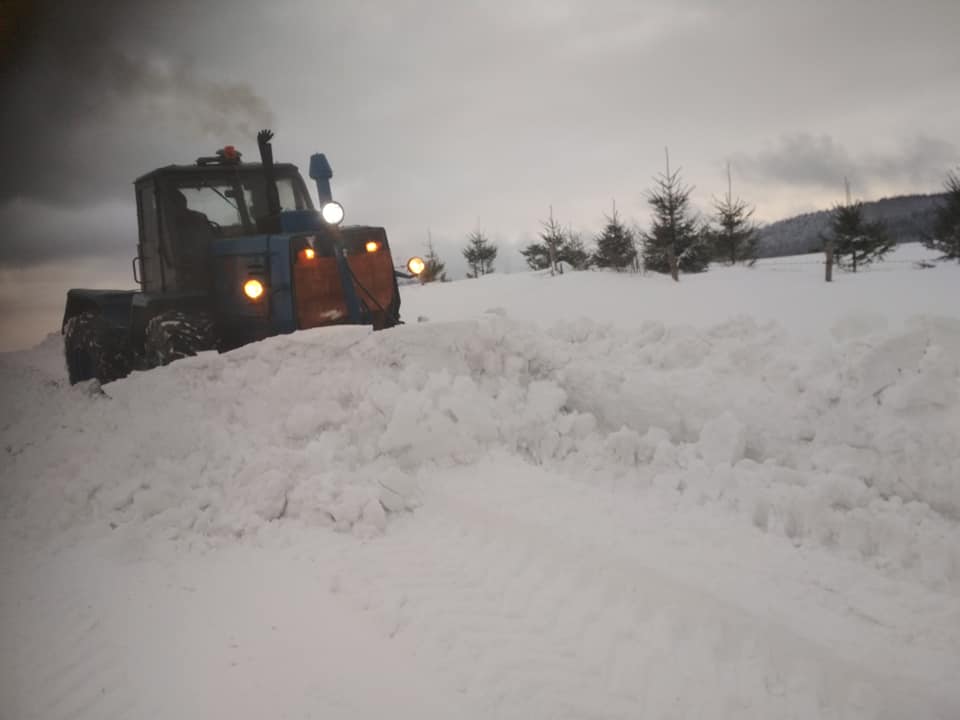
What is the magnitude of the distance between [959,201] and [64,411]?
2360 cm

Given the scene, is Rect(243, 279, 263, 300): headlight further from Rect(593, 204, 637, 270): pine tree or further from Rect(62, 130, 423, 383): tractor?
Rect(593, 204, 637, 270): pine tree

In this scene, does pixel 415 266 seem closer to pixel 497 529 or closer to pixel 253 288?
pixel 253 288

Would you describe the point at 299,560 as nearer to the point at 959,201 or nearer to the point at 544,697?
the point at 544,697

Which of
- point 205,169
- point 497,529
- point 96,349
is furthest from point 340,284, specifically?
point 497,529

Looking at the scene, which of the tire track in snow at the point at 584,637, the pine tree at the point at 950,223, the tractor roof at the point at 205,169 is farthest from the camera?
the pine tree at the point at 950,223

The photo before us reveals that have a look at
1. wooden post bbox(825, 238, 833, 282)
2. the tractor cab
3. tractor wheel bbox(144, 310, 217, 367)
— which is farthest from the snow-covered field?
wooden post bbox(825, 238, 833, 282)

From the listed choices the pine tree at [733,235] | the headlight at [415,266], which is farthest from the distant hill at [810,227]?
the headlight at [415,266]

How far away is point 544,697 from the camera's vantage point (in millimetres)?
2094

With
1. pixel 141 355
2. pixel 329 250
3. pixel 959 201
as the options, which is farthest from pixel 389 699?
pixel 959 201

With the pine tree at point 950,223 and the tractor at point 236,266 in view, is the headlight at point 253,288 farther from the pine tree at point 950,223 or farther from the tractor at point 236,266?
the pine tree at point 950,223

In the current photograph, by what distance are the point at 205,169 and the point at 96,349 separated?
8.31ft

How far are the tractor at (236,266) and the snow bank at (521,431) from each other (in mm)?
847

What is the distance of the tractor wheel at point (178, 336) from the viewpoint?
546 centimetres

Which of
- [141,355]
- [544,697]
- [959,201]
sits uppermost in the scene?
[959,201]
